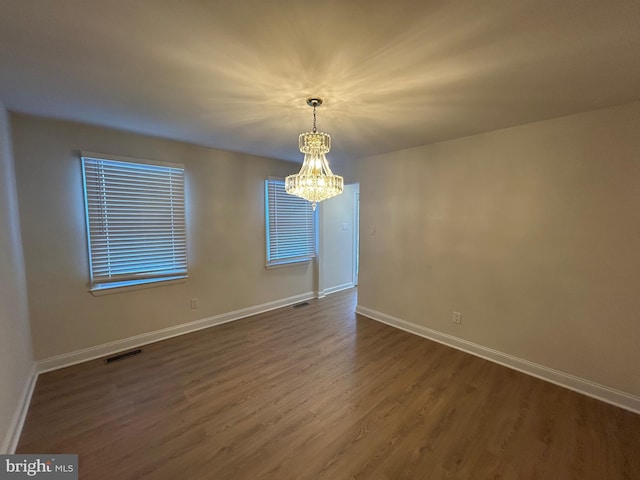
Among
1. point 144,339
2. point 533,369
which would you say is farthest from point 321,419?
point 144,339

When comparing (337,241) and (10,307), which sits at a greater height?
(337,241)

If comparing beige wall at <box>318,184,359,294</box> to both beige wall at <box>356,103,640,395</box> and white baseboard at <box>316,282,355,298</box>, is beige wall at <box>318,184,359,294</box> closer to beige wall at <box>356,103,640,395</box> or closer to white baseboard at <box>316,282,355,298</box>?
white baseboard at <box>316,282,355,298</box>

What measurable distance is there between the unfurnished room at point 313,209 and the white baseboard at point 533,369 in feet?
0.05

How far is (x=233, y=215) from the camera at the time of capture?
3.62 meters

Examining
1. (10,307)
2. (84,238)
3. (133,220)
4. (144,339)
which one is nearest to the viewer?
(10,307)

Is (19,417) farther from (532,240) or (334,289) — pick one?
(532,240)

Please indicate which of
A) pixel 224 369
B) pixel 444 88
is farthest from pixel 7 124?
pixel 444 88

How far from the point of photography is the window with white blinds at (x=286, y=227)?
401 centimetres

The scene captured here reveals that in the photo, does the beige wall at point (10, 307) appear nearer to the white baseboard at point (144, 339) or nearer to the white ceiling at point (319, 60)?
the white baseboard at point (144, 339)

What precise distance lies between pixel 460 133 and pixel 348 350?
2546 millimetres

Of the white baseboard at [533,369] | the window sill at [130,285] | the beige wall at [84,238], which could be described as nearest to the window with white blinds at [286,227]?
the beige wall at [84,238]

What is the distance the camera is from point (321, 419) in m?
1.91

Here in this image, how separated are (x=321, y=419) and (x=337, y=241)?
3403 mm

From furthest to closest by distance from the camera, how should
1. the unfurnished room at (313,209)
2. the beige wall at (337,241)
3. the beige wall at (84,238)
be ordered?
the beige wall at (337,241) < the beige wall at (84,238) < the unfurnished room at (313,209)
